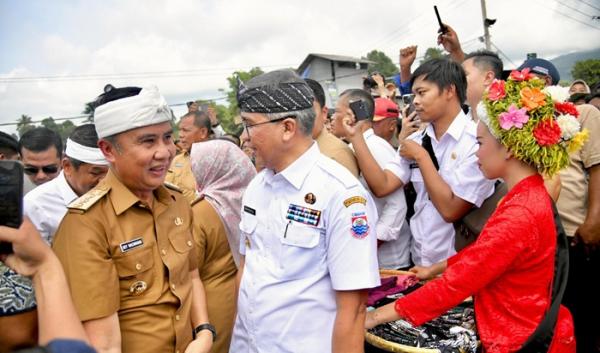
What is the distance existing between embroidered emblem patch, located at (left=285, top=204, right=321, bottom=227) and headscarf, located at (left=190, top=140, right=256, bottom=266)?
894 mm

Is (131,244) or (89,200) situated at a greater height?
(89,200)

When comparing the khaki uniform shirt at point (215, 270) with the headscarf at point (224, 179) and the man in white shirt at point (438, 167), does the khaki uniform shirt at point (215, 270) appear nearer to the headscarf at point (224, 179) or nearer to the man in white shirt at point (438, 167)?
the headscarf at point (224, 179)

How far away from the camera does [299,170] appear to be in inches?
77.7

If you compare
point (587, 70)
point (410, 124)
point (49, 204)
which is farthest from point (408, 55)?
point (587, 70)

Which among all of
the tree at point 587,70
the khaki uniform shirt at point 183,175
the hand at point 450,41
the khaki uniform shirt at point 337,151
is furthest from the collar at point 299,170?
the tree at point 587,70

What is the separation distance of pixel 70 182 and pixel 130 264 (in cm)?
166

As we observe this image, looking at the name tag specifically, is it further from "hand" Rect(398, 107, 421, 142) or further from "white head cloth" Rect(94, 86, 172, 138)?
"hand" Rect(398, 107, 421, 142)

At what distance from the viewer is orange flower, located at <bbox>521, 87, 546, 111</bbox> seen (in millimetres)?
2057

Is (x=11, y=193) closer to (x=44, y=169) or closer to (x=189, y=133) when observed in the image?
(x=44, y=169)

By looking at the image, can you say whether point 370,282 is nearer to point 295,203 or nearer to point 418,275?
point 295,203

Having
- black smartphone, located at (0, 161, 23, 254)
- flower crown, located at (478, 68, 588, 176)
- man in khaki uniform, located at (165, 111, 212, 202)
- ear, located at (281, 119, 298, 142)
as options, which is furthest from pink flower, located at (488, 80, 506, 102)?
man in khaki uniform, located at (165, 111, 212, 202)

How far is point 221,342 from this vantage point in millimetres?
2637

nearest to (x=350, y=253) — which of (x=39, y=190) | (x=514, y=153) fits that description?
(x=514, y=153)

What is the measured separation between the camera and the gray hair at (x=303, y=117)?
1.94 metres
